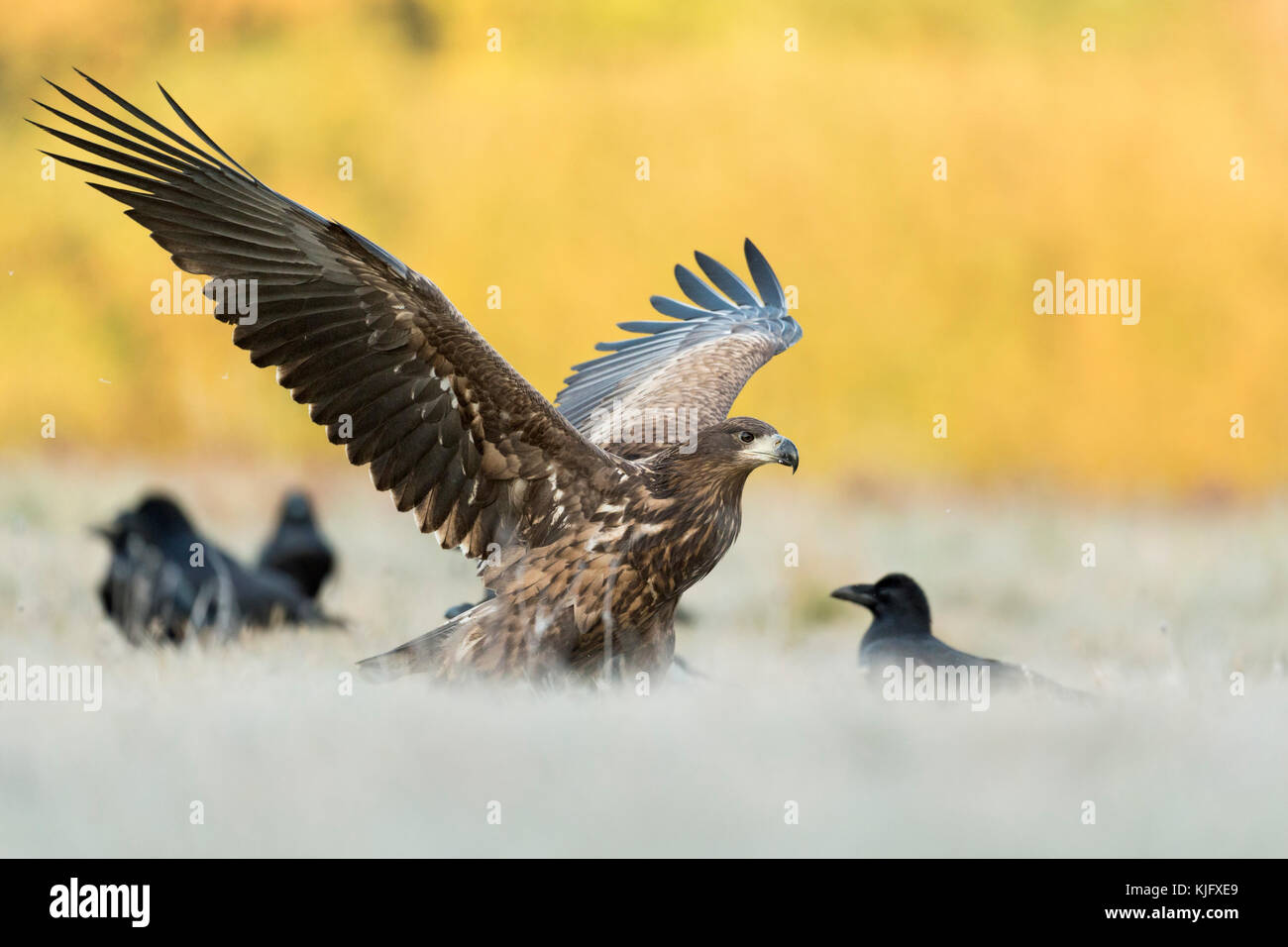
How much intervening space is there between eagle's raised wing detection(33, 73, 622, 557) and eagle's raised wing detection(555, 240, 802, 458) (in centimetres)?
76

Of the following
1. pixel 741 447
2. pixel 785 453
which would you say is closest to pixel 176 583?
pixel 741 447

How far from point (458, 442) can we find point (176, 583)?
3057mm

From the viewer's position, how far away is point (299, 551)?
8.34 meters

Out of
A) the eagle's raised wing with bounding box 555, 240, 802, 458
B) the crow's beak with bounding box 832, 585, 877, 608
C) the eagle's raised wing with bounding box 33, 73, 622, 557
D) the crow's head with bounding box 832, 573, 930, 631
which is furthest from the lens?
the crow's beak with bounding box 832, 585, 877, 608

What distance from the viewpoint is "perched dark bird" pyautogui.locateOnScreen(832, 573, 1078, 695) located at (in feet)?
18.7

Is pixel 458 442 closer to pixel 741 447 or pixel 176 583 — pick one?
pixel 741 447

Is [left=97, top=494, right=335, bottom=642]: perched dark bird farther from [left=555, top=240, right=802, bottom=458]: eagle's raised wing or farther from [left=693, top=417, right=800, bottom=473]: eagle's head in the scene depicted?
[left=693, top=417, right=800, bottom=473]: eagle's head

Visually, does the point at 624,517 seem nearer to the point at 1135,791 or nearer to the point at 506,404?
the point at 506,404

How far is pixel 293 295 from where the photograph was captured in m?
4.63

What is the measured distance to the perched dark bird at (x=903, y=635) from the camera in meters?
5.69

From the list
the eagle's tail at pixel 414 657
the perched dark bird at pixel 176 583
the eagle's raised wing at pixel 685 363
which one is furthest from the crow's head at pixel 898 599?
the perched dark bird at pixel 176 583

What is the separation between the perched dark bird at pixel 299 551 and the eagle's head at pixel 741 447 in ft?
12.7

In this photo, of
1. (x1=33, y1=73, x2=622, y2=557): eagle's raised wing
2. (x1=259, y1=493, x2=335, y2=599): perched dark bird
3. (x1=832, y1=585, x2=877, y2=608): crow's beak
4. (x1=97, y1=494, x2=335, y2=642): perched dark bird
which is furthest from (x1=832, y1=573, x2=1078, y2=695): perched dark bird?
(x1=259, y1=493, x2=335, y2=599): perched dark bird

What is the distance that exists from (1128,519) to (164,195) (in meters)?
10.5
